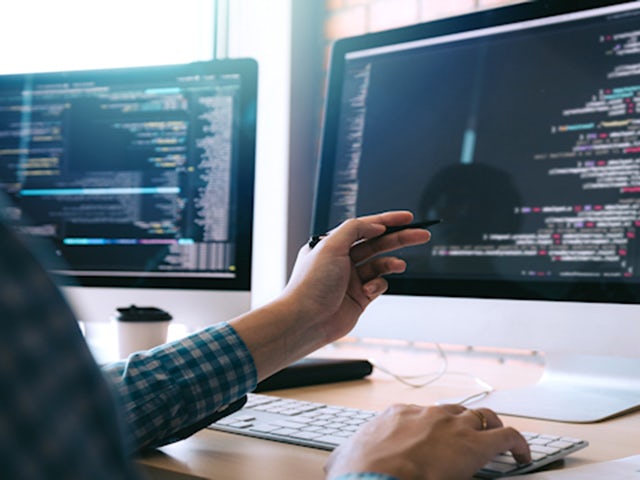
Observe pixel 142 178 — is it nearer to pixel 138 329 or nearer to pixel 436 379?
pixel 138 329

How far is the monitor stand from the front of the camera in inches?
36.9

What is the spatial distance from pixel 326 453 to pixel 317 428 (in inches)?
2.8

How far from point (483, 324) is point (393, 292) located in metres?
0.15

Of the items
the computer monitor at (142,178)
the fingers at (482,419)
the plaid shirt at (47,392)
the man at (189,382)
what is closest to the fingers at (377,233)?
the man at (189,382)

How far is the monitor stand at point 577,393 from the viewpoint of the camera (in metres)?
0.94

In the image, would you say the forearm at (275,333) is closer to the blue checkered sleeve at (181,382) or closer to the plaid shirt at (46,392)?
the blue checkered sleeve at (181,382)

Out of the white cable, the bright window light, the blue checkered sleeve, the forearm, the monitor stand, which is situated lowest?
the white cable

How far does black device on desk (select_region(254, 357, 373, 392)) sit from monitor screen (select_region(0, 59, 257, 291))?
19cm

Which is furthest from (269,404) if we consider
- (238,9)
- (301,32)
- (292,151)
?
(238,9)

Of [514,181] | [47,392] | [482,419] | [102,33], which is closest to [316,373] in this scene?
[514,181]

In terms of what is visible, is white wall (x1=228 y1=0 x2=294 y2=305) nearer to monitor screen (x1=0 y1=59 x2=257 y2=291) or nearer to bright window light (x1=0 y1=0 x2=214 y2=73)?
bright window light (x1=0 y1=0 x2=214 y2=73)

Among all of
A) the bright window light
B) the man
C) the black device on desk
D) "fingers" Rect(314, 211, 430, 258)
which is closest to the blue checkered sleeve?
the man

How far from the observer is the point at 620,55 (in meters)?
0.97

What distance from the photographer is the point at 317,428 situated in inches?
31.3
